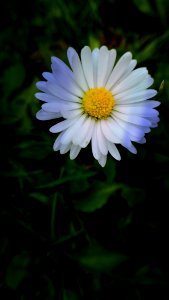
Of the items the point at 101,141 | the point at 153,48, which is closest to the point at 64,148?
the point at 101,141

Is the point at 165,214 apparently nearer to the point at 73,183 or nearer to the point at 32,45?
the point at 73,183

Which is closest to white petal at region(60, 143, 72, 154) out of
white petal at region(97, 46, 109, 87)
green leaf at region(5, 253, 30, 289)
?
white petal at region(97, 46, 109, 87)

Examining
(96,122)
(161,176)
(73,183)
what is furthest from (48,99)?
(161,176)

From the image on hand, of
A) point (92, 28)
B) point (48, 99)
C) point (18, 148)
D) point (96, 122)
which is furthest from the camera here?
point (92, 28)

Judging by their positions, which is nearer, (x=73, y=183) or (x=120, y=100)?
(x=120, y=100)

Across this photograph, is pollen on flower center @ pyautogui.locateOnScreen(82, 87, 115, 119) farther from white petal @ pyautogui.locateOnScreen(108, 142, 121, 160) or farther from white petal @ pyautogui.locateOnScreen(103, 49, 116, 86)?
white petal @ pyautogui.locateOnScreen(108, 142, 121, 160)

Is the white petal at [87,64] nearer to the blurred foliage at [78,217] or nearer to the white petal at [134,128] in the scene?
the white petal at [134,128]

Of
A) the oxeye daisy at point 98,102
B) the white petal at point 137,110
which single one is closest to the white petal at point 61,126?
the oxeye daisy at point 98,102
